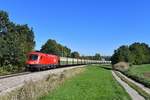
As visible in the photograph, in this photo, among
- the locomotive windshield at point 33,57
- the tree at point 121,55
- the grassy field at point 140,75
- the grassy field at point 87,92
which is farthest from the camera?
the tree at point 121,55

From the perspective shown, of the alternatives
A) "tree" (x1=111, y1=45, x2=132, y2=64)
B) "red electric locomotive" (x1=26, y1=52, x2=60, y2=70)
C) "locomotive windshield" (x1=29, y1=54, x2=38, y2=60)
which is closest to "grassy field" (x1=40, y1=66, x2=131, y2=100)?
"red electric locomotive" (x1=26, y1=52, x2=60, y2=70)

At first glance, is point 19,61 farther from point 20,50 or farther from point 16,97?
point 16,97

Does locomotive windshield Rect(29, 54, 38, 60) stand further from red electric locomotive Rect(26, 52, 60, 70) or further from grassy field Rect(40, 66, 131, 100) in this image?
grassy field Rect(40, 66, 131, 100)

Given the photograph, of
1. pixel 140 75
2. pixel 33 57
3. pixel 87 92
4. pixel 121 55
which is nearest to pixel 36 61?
pixel 33 57

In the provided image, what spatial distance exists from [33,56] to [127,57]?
8980 centimetres

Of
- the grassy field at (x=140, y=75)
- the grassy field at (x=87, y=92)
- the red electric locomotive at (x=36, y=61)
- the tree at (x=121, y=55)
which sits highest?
the tree at (x=121, y=55)

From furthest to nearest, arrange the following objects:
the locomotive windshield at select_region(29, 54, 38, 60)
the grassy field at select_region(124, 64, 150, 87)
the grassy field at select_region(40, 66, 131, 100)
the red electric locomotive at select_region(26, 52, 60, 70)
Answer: the locomotive windshield at select_region(29, 54, 38, 60)
the red electric locomotive at select_region(26, 52, 60, 70)
the grassy field at select_region(124, 64, 150, 87)
the grassy field at select_region(40, 66, 131, 100)

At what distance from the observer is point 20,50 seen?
77.2 m

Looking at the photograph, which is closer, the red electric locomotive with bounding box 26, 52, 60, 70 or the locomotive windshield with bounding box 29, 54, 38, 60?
the red electric locomotive with bounding box 26, 52, 60, 70

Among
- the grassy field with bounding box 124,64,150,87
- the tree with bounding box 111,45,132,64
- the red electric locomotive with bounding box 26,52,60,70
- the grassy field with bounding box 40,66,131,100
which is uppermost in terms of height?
the tree with bounding box 111,45,132,64

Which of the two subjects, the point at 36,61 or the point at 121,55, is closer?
the point at 36,61

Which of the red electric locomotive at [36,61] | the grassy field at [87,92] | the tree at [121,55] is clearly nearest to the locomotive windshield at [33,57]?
the red electric locomotive at [36,61]

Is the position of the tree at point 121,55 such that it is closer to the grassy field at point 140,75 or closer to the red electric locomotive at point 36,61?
the grassy field at point 140,75

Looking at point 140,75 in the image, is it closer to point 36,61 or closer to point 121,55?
point 36,61
